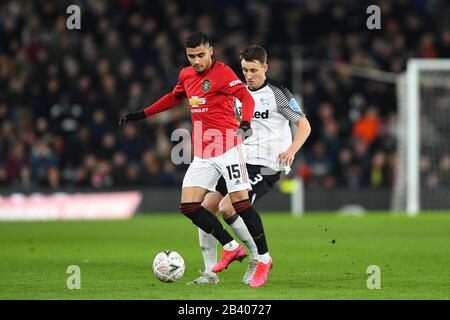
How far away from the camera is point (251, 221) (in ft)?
28.4

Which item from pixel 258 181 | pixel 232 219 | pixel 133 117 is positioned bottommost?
pixel 232 219

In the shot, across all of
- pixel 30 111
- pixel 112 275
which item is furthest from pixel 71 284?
pixel 30 111

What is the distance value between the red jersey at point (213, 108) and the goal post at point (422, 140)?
1332cm

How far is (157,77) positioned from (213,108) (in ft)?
46.5

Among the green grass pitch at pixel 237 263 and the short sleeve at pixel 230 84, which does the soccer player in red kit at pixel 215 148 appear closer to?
the short sleeve at pixel 230 84

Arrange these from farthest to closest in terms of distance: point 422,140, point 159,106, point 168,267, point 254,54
Result: point 422,140
point 159,106
point 254,54
point 168,267

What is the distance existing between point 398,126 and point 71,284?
1581cm

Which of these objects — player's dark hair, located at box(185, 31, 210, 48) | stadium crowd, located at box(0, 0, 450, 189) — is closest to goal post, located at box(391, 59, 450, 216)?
stadium crowd, located at box(0, 0, 450, 189)

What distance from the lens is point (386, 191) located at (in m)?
22.7

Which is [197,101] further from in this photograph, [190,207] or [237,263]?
[237,263]

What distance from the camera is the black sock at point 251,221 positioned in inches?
341

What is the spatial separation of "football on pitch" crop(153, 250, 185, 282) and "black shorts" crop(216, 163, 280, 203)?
87 cm

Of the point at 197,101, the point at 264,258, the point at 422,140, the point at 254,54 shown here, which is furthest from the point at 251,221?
the point at 422,140

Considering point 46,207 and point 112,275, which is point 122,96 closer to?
point 46,207
